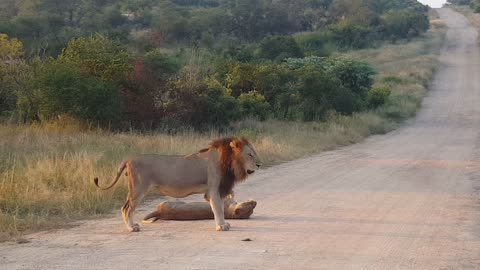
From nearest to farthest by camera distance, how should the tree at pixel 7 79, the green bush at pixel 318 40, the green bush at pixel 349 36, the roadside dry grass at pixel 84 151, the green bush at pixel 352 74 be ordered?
the roadside dry grass at pixel 84 151 → the tree at pixel 7 79 → the green bush at pixel 352 74 → the green bush at pixel 318 40 → the green bush at pixel 349 36

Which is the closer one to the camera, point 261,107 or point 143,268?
point 143,268

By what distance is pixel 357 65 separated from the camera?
33844mm

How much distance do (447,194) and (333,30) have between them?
5470cm

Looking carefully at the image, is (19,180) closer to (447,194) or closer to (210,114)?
(447,194)

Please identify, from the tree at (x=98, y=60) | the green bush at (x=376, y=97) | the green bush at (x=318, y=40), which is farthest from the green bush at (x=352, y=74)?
the green bush at (x=318, y=40)

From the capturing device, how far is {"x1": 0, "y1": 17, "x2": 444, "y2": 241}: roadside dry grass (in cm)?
1087

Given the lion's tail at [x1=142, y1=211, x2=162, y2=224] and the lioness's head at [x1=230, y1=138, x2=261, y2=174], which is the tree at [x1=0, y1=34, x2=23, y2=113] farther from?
the lioness's head at [x1=230, y1=138, x2=261, y2=174]

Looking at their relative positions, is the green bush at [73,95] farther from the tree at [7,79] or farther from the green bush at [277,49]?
the green bush at [277,49]

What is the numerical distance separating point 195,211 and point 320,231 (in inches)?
71.8

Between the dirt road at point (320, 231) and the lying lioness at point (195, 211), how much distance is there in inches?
6.3

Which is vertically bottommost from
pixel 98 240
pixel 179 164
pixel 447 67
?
pixel 447 67

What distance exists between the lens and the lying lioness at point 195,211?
10328mm

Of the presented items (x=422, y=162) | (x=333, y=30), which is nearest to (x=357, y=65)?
(x=422, y=162)

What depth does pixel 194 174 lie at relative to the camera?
31.4ft
